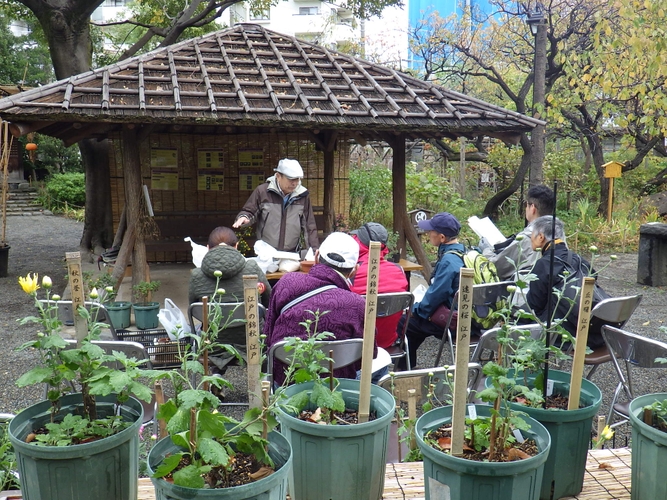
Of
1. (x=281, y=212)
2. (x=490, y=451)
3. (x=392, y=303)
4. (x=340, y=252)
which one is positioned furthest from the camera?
(x=281, y=212)

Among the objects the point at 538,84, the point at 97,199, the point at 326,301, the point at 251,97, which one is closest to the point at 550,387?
the point at 326,301

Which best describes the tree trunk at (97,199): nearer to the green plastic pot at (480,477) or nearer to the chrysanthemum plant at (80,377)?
the chrysanthemum plant at (80,377)

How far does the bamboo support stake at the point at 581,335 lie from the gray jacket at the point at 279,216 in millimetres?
4466

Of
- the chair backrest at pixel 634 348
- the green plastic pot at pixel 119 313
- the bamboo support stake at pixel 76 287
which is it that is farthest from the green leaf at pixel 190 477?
the green plastic pot at pixel 119 313

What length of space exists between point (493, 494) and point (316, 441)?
593mm

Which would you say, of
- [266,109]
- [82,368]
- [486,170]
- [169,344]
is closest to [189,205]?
[266,109]

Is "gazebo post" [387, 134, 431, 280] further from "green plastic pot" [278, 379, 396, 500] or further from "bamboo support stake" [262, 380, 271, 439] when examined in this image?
"bamboo support stake" [262, 380, 271, 439]

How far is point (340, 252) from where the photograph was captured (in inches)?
134

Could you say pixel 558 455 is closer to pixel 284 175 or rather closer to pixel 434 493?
pixel 434 493

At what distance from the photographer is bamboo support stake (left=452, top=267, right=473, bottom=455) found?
1847 mm

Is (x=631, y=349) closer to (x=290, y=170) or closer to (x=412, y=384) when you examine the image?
(x=412, y=384)

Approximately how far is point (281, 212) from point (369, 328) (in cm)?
447

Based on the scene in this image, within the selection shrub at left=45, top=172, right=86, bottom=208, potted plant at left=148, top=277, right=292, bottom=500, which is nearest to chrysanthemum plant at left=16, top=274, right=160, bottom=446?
potted plant at left=148, top=277, right=292, bottom=500

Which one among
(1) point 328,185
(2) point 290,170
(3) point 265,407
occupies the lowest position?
(3) point 265,407
